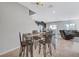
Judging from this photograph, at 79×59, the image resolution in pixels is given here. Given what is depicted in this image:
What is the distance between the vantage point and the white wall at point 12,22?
2811 mm

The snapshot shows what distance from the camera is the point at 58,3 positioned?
2793 mm

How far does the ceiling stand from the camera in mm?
2740

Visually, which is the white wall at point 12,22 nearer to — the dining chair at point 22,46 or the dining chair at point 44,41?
the dining chair at point 22,46

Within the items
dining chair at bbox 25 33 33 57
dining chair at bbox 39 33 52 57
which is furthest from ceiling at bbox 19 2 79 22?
dining chair at bbox 25 33 33 57

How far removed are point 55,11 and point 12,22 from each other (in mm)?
978

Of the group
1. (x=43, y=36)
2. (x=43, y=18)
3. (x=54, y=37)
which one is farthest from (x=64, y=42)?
(x=43, y=18)

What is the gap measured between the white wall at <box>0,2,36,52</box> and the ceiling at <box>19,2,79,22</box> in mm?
159


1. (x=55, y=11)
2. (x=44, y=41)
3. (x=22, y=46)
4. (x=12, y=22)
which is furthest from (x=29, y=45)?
(x=55, y=11)

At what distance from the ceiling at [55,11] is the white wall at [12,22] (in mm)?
159

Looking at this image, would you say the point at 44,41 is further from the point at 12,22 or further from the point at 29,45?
the point at 12,22

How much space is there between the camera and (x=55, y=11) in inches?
111

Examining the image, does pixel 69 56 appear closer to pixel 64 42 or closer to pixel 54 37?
pixel 64 42

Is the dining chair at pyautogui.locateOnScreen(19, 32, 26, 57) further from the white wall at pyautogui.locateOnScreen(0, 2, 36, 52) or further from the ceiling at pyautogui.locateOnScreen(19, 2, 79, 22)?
the ceiling at pyautogui.locateOnScreen(19, 2, 79, 22)

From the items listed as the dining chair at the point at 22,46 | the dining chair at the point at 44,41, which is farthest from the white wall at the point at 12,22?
the dining chair at the point at 44,41
